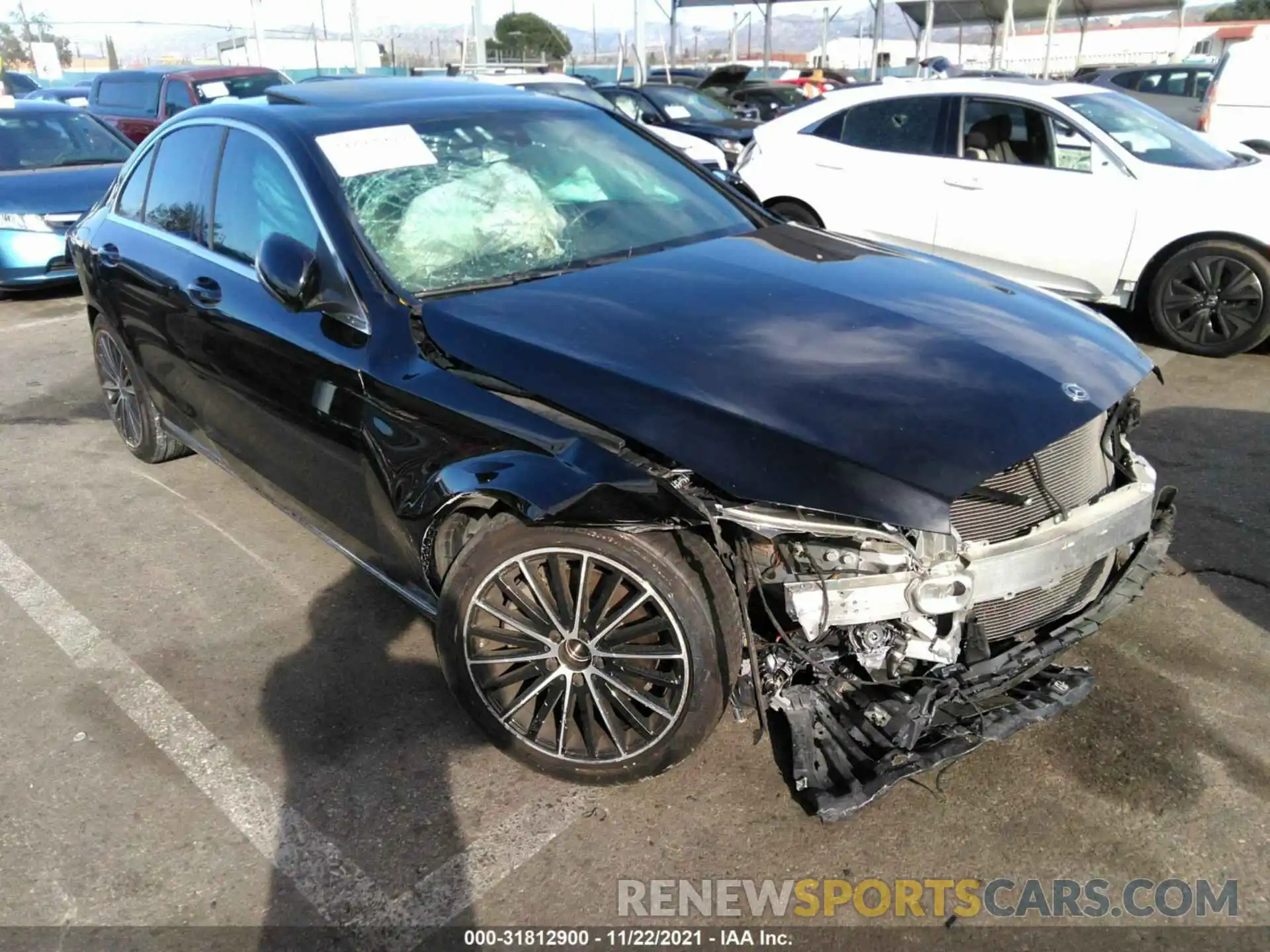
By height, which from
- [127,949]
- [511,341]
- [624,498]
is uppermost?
[511,341]

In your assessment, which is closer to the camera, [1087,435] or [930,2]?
[1087,435]

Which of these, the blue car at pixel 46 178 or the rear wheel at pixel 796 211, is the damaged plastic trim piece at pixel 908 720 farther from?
the blue car at pixel 46 178

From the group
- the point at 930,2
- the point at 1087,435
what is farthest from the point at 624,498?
the point at 930,2

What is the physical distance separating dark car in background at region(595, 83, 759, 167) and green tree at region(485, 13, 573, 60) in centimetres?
4017

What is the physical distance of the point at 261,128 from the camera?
11.7 feet

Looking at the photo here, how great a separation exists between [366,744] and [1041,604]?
1.98 metres

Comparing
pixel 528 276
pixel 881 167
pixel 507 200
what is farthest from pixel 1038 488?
pixel 881 167

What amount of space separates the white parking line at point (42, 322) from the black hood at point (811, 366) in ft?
22.1

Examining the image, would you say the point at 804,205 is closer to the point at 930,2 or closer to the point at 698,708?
the point at 698,708

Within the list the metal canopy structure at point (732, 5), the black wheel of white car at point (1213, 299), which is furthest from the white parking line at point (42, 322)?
the metal canopy structure at point (732, 5)

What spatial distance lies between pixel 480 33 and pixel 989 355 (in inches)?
747

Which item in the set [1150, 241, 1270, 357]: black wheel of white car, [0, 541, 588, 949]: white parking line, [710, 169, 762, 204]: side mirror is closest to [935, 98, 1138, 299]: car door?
[1150, 241, 1270, 357]: black wheel of white car

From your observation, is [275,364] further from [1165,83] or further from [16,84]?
[16,84]

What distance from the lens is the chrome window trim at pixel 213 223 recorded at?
304 cm
